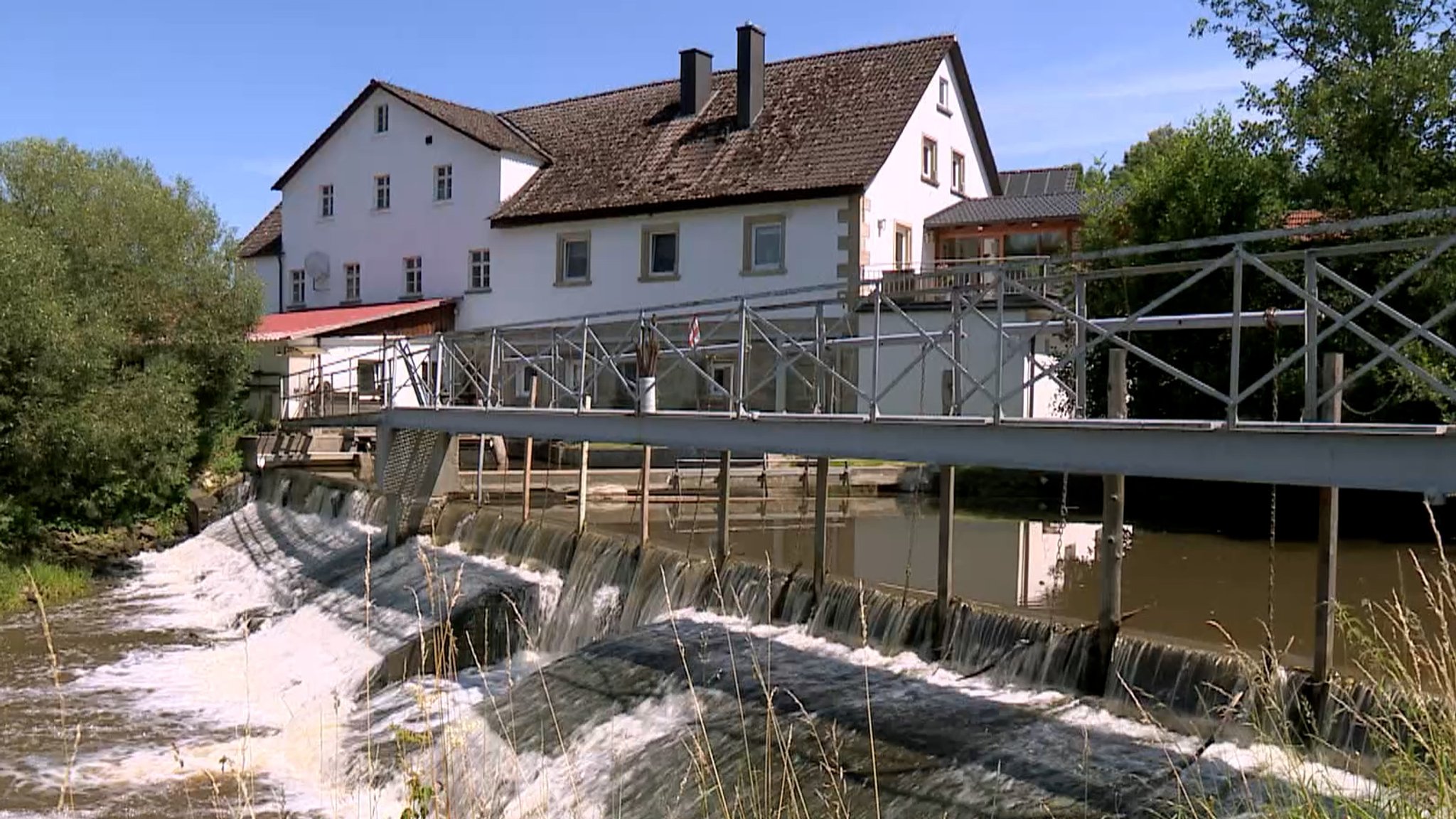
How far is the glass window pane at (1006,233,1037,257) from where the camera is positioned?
30781mm

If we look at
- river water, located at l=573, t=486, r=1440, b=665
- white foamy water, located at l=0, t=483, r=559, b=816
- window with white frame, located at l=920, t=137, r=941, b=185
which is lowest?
white foamy water, located at l=0, t=483, r=559, b=816

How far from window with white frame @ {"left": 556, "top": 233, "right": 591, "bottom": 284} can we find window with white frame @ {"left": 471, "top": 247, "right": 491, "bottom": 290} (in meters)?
2.54

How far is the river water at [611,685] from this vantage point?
736 centimetres

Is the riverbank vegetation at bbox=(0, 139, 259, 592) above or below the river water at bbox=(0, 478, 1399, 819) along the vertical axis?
above

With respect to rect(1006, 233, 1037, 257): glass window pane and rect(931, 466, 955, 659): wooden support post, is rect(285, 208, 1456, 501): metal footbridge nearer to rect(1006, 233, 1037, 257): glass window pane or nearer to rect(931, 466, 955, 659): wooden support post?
rect(931, 466, 955, 659): wooden support post

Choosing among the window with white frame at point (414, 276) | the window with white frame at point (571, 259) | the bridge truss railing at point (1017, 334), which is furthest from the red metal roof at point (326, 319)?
the window with white frame at point (571, 259)

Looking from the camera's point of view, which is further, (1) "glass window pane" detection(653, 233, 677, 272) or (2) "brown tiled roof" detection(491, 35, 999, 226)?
(1) "glass window pane" detection(653, 233, 677, 272)

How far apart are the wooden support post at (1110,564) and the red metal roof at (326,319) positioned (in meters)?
21.4

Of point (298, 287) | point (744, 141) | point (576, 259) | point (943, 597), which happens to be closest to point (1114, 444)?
point (943, 597)

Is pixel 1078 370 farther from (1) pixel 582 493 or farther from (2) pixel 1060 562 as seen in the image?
(1) pixel 582 493

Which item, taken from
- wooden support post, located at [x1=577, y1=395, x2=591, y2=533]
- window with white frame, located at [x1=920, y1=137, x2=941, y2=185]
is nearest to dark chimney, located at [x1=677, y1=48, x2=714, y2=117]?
window with white frame, located at [x1=920, y1=137, x2=941, y2=185]

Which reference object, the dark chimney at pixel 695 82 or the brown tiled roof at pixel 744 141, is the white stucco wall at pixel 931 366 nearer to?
the brown tiled roof at pixel 744 141

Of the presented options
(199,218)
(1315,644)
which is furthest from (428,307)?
(1315,644)

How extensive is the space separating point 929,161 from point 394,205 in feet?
50.9
